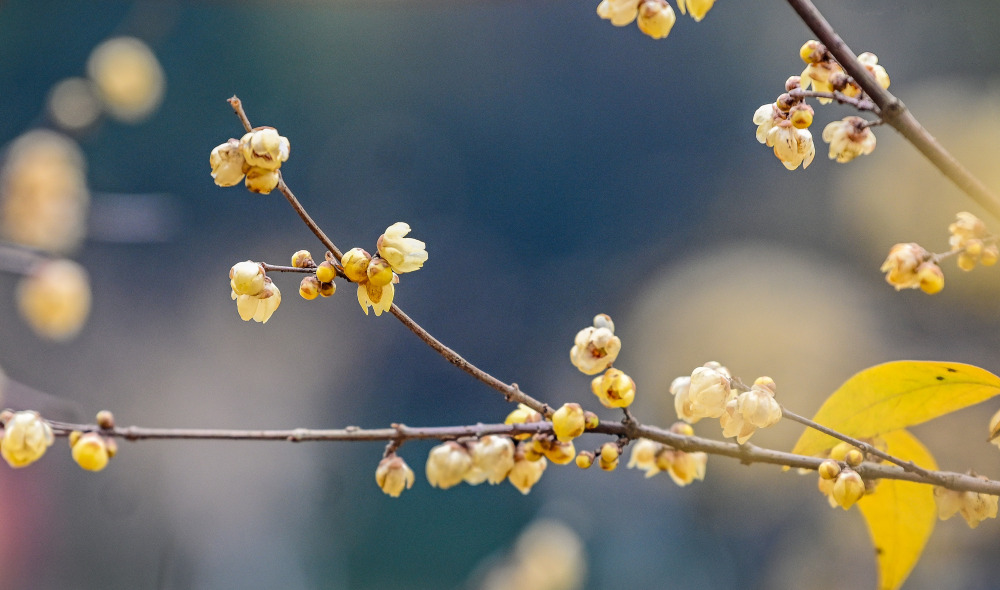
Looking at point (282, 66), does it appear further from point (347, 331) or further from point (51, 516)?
point (51, 516)

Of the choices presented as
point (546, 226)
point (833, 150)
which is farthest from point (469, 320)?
point (833, 150)

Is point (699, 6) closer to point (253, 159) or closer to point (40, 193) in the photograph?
point (253, 159)

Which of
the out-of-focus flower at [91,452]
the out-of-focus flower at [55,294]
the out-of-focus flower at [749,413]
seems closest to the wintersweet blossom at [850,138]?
the out-of-focus flower at [749,413]

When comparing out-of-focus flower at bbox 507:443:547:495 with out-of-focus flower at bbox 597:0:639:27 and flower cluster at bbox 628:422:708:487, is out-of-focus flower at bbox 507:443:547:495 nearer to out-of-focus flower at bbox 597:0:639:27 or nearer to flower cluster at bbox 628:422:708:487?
flower cluster at bbox 628:422:708:487

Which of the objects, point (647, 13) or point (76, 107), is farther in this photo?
point (76, 107)

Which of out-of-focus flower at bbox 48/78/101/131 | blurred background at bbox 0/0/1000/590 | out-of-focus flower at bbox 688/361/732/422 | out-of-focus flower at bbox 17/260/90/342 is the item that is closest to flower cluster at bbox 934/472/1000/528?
out-of-focus flower at bbox 688/361/732/422

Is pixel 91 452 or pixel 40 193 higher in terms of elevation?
Answer: pixel 40 193

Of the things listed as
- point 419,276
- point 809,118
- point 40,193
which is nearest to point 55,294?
point 40,193
